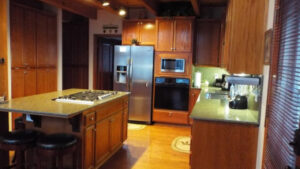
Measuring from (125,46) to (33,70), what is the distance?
192 centimetres

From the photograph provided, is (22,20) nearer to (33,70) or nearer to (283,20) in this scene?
(33,70)

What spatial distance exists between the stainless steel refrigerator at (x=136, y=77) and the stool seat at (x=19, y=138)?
2802mm

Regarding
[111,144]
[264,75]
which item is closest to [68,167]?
[111,144]

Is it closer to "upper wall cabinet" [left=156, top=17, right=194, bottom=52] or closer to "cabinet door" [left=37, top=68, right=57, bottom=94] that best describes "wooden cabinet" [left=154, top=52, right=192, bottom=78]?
"upper wall cabinet" [left=156, top=17, right=194, bottom=52]

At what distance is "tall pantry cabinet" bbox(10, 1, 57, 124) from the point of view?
4.23m

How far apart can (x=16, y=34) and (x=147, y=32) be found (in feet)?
8.36

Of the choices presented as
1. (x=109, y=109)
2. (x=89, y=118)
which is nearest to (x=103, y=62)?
(x=109, y=109)

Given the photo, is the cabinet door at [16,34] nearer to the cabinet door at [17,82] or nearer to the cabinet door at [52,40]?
the cabinet door at [17,82]

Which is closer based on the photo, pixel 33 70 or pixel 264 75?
pixel 264 75

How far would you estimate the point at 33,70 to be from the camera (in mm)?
4648

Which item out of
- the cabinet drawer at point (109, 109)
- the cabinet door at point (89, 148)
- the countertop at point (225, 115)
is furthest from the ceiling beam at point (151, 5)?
the cabinet door at point (89, 148)

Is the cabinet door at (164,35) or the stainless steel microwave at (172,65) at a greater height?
the cabinet door at (164,35)

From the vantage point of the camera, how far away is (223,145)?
2297mm

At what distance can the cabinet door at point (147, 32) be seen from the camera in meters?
5.16
